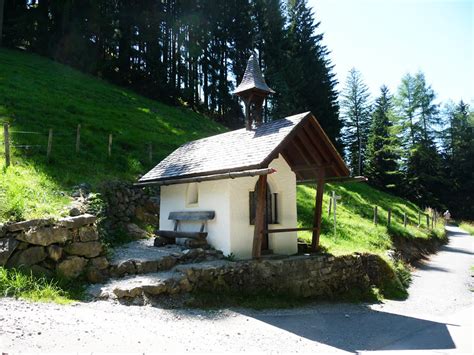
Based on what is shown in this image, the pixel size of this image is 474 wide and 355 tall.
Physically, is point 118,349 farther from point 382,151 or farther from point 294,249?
point 382,151

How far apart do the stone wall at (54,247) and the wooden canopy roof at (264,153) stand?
339cm

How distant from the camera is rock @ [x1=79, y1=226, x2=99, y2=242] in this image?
8.67 meters

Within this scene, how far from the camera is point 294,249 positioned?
12.4 meters

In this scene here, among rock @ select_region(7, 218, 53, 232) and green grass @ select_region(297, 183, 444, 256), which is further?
green grass @ select_region(297, 183, 444, 256)

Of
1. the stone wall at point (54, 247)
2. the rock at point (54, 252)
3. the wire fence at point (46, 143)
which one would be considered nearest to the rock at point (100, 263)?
the stone wall at point (54, 247)

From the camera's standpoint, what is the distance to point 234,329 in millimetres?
7051

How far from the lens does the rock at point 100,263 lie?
8.63 metres

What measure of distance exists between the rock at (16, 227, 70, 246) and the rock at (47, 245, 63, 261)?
0.11m

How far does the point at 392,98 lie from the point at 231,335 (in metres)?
45.9

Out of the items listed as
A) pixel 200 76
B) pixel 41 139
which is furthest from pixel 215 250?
pixel 200 76

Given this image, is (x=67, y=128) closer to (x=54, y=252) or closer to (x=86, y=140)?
(x=86, y=140)

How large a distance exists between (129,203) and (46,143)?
475 cm

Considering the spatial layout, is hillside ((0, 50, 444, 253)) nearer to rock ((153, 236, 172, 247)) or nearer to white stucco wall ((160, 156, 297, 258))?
white stucco wall ((160, 156, 297, 258))

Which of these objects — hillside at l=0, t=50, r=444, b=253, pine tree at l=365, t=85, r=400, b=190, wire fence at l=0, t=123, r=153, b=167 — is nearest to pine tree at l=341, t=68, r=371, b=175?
pine tree at l=365, t=85, r=400, b=190
